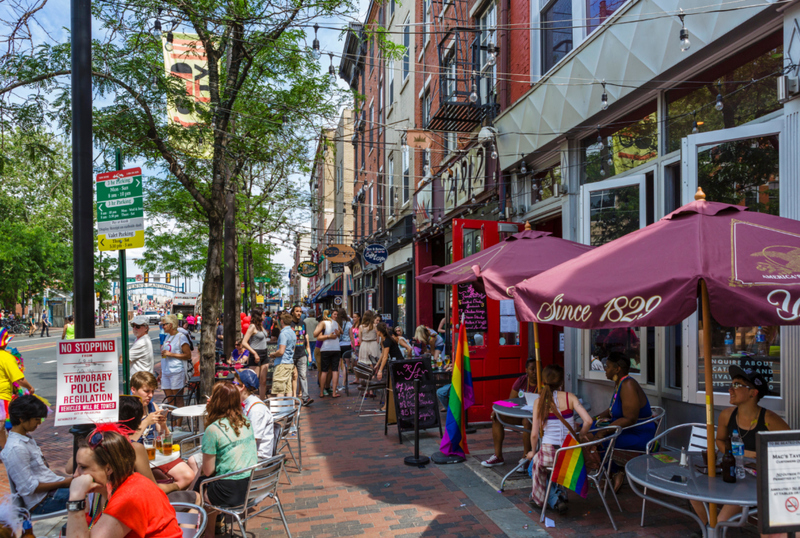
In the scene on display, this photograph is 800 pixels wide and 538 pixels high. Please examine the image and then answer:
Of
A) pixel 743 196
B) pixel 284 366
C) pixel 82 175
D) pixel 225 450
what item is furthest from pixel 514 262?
pixel 284 366

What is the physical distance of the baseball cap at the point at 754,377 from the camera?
4236 millimetres

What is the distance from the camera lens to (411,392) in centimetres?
793

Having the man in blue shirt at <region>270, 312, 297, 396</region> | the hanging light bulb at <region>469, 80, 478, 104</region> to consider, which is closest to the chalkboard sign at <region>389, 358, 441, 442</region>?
the man in blue shirt at <region>270, 312, 297, 396</region>

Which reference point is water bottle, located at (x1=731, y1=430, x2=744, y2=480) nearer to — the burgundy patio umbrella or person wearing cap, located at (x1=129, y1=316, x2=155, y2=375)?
the burgundy patio umbrella

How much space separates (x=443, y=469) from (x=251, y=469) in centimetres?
295

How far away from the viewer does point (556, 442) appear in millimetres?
5062

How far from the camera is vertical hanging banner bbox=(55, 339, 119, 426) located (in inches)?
144

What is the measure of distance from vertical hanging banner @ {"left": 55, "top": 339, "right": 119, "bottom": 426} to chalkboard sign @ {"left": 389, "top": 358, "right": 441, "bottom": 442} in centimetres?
437

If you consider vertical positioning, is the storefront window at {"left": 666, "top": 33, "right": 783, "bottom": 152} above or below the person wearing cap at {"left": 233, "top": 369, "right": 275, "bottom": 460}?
above

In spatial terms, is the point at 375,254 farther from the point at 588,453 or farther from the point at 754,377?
the point at 754,377

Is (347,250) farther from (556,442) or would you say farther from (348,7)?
(556,442)

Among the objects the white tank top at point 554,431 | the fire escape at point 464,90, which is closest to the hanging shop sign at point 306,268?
the fire escape at point 464,90

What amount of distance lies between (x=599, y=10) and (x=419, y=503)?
749 cm

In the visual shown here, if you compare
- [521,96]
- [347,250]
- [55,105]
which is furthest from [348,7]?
[347,250]
